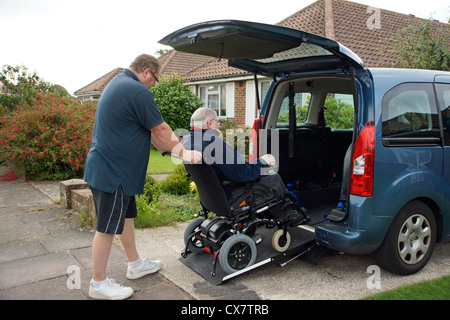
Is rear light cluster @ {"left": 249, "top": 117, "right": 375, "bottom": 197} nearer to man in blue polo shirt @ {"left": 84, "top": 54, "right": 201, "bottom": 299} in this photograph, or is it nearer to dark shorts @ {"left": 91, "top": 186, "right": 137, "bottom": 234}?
man in blue polo shirt @ {"left": 84, "top": 54, "right": 201, "bottom": 299}

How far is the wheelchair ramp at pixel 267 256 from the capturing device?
3553 millimetres

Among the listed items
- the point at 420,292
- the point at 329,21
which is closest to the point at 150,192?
the point at 420,292

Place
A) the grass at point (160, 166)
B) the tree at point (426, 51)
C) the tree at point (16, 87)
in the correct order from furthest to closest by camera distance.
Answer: the tree at point (16, 87) < the grass at point (160, 166) < the tree at point (426, 51)

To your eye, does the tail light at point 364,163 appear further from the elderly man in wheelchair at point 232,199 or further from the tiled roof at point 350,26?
the tiled roof at point 350,26

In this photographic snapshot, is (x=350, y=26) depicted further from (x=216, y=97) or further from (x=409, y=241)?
(x=409, y=241)

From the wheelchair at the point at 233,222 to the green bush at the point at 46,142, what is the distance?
Result: 5.73 meters

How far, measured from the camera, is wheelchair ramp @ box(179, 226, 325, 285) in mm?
3553

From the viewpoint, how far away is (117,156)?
3.21 meters

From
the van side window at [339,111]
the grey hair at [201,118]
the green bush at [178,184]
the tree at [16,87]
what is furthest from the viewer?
the tree at [16,87]

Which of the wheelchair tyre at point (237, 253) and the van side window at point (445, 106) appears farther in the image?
the van side window at point (445, 106)

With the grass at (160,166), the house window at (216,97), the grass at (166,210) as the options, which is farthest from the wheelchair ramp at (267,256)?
the house window at (216,97)

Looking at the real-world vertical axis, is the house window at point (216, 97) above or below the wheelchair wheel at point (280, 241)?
above

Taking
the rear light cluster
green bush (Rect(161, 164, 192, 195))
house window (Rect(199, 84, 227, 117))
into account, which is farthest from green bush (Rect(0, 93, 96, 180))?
house window (Rect(199, 84, 227, 117))
